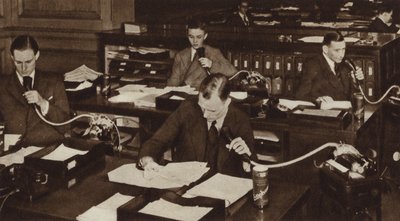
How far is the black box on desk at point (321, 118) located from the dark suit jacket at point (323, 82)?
2.39 feet

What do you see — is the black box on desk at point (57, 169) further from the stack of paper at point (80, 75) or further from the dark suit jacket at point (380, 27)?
the dark suit jacket at point (380, 27)

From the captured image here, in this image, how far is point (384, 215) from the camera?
447 cm

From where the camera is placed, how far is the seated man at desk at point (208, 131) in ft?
11.0

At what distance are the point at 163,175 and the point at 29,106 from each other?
5.26ft

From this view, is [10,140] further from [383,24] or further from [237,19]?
[237,19]

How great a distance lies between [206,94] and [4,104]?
1631mm

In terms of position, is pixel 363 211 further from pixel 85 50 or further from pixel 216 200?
pixel 85 50

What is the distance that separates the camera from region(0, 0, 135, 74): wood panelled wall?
6809mm

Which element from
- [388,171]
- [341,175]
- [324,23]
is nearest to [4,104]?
[341,175]

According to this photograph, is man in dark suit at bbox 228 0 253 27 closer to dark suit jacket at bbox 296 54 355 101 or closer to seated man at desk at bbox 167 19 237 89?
seated man at desk at bbox 167 19 237 89

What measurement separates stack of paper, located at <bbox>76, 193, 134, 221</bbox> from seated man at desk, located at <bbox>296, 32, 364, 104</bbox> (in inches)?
96.7

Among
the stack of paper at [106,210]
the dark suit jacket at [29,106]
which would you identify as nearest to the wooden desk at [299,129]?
the dark suit jacket at [29,106]

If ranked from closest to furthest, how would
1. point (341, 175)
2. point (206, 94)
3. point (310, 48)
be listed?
point (341, 175) < point (206, 94) < point (310, 48)

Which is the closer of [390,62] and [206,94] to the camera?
[206,94]
